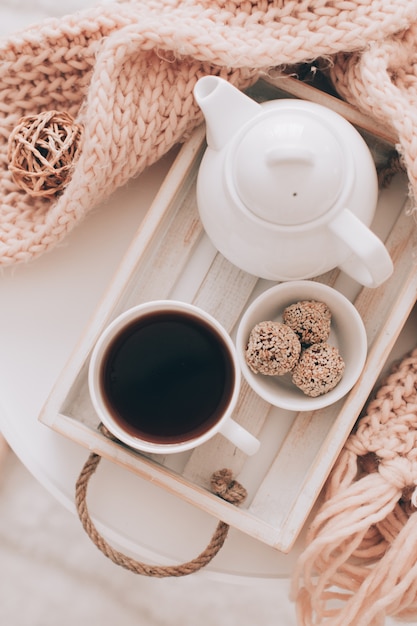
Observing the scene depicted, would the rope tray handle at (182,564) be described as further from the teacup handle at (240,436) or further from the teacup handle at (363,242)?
the teacup handle at (363,242)

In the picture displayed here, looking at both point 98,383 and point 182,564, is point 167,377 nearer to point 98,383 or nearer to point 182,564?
point 98,383

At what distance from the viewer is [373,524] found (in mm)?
613

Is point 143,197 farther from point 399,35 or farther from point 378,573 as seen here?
point 378,573

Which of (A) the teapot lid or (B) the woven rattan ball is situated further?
(B) the woven rattan ball

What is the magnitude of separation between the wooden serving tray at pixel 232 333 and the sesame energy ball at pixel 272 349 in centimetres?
6

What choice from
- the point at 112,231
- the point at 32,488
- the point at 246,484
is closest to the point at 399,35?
the point at 112,231

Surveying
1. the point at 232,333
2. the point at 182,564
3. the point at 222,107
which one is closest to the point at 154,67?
the point at 222,107

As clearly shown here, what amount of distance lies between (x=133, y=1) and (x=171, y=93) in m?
0.10

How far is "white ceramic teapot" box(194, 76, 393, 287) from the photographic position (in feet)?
1.60

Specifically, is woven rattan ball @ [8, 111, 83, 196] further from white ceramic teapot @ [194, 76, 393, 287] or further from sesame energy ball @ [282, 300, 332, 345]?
sesame energy ball @ [282, 300, 332, 345]

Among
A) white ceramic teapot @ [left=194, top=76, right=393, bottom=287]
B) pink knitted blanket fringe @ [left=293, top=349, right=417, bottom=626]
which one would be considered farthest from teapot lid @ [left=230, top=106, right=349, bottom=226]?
pink knitted blanket fringe @ [left=293, top=349, right=417, bottom=626]

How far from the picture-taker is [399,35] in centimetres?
59

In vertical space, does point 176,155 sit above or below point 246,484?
above

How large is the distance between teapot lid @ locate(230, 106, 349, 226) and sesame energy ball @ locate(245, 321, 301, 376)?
0.35ft
